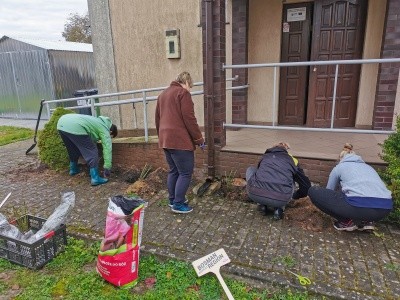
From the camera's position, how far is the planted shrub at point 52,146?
5.20 meters

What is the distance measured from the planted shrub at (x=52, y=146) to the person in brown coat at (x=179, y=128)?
2.34 meters

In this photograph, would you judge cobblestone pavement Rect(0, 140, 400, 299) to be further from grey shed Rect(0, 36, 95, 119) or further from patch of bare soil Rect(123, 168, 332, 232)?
grey shed Rect(0, 36, 95, 119)

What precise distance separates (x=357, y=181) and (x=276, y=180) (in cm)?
77

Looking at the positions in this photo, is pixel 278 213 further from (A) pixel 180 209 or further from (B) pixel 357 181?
(A) pixel 180 209

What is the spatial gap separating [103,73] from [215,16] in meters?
4.19

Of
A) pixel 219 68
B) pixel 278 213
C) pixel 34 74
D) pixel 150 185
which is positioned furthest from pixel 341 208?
pixel 34 74

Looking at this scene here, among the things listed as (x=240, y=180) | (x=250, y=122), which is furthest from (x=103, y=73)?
(x=240, y=180)

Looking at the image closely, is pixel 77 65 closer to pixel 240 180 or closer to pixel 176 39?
pixel 176 39

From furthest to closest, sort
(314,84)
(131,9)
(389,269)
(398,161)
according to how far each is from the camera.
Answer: (131,9), (314,84), (398,161), (389,269)

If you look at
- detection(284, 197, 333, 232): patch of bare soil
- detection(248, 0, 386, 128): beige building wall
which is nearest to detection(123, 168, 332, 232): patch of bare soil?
detection(284, 197, 333, 232): patch of bare soil

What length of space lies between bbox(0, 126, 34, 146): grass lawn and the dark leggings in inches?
306

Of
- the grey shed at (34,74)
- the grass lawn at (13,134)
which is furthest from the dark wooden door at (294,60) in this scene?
the grey shed at (34,74)

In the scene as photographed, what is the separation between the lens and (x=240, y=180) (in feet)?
14.8

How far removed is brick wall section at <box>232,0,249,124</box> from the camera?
5.73 meters
